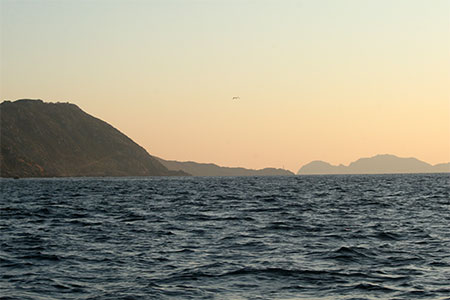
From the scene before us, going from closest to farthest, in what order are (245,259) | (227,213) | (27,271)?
(27,271) → (245,259) → (227,213)

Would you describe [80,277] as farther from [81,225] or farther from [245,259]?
[81,225]

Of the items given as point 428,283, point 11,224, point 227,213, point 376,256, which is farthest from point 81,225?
point 428,283

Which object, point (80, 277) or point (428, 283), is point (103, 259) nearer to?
point (80, 277)

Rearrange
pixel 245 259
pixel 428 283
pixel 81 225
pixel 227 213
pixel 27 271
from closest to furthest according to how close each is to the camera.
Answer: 1. pixel 428 283
2. pixel 27 271
3. pixel 245 259
4. pixel 81 225
5. pixel 227 213

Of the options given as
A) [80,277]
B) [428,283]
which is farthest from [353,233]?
[80,277]

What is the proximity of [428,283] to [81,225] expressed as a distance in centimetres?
2191

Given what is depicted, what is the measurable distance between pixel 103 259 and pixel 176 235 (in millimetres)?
7170

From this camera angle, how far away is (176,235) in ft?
93.9

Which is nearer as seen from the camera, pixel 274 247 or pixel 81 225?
pixel 274 247

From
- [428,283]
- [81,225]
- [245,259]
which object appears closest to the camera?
[428,283]

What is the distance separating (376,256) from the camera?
22.4 meters

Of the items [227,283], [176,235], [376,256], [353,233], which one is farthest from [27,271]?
[353,233]

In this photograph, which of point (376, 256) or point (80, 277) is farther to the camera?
point (376, 256)

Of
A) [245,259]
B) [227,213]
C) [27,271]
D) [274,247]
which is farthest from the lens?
[227,213]
